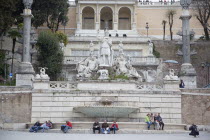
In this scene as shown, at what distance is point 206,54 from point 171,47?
4008 millimetres

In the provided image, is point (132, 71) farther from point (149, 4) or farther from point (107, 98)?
point (149, 4)

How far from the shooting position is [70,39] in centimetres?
4800

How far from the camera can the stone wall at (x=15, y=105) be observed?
28.2 metres

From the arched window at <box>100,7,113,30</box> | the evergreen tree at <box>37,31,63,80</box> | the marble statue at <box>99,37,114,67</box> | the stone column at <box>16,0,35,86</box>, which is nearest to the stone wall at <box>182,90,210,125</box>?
the marble statue at <box>99,37,114,67</box>

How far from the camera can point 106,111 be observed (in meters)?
27.1

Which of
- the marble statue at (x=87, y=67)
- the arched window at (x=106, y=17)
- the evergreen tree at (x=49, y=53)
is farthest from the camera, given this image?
the arched window at (x=106, y=17)

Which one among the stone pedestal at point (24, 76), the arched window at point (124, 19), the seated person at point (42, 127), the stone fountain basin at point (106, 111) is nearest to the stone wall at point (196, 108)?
the stone fountain basin at point (106, 111)

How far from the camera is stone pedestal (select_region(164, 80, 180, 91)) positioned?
1133 inches

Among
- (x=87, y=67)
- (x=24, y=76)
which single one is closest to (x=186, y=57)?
(x=87, y=67)

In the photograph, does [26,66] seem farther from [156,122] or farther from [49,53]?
[156,122]

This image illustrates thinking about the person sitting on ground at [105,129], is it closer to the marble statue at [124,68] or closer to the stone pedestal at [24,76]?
the marble statue at [124,68]

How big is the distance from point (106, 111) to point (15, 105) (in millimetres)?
6059

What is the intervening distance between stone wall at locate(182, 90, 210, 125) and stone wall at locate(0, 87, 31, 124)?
405 inches

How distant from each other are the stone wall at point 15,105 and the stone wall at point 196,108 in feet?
33.7
